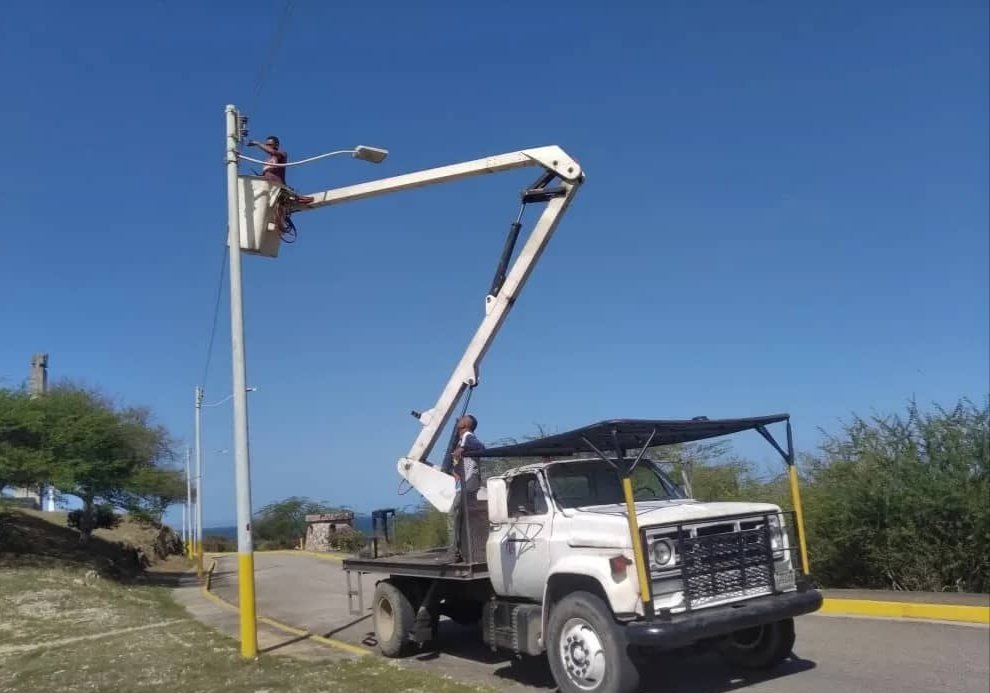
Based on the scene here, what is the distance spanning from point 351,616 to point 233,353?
213 inches

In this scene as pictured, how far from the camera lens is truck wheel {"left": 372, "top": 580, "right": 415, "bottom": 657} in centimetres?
1064

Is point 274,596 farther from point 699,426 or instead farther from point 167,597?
point 699,426

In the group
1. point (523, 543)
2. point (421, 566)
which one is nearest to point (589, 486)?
point (523, 543)

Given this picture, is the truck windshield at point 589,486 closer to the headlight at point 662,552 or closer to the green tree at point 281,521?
the headlight at point 662,552

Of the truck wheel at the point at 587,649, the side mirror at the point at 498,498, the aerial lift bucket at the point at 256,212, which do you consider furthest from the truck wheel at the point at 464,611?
the aerial lift bucket at the point at 256,212

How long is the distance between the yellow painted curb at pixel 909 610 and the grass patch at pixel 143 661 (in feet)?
17.0

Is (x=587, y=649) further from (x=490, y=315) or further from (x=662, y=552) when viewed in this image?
(x=490, y=315)

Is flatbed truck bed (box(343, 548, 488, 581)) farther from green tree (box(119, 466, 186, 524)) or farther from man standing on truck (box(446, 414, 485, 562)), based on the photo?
green tree (box(119, 466, 186, 524))

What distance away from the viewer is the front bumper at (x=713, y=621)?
271 inches

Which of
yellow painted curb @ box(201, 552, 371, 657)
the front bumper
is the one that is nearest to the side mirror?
the front bumper

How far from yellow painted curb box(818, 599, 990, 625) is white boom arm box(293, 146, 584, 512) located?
476 cm

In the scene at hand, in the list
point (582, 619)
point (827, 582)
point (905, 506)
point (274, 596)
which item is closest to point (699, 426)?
point (582, 619)

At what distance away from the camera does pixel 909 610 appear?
1004 cm

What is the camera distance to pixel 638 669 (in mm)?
7230
